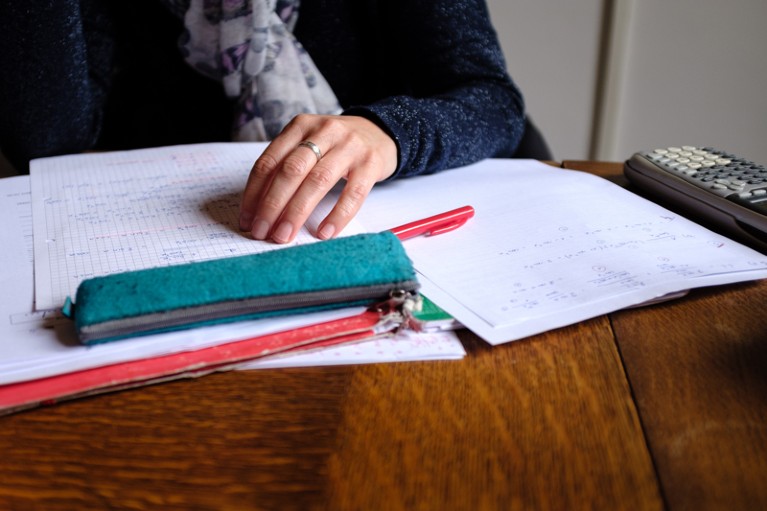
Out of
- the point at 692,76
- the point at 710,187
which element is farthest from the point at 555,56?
the point at 710,187

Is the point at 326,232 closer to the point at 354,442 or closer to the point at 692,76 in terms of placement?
the point at 354,442

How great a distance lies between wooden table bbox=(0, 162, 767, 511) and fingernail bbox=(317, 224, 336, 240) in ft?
0.53

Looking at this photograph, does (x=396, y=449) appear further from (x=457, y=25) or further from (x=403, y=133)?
(x=457, y=25)

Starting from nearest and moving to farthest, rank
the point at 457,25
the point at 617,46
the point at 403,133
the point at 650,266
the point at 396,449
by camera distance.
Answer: the point at 396,449 < the point at 650,266 < the point at 403,133 < the point at 457,25 < the point at 617,46

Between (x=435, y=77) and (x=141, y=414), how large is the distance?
2.19 feet

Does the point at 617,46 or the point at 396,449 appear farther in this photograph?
the point at 617,46

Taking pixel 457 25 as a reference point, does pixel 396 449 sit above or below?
below

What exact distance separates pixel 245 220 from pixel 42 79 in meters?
0.49

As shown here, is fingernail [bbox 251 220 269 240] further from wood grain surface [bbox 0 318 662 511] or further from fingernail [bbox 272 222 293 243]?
wood grain surface [bbox 0 318 662 511]

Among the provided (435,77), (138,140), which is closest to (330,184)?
(435,77)

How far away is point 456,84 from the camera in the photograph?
34.4 inches

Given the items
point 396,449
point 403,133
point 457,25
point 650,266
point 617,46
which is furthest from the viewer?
point 617,46

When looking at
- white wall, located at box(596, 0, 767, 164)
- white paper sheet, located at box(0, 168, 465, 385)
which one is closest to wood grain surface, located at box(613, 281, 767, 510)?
white paper sheet, located at box(0, 168, 465, 385)

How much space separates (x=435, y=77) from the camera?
892 mm
